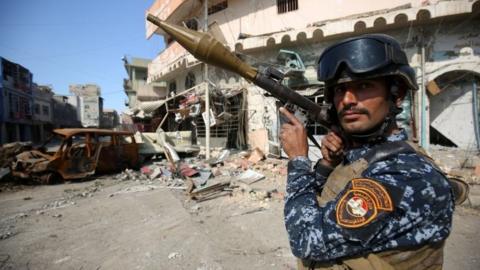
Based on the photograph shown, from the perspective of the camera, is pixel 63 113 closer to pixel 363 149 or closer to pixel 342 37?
pixel 342 37

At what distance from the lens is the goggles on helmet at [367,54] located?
1.02 metres

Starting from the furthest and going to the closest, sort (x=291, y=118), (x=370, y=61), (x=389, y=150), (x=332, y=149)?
(x=291, y=118)
(x=332, y=149)
(x=370, y=61)
(x=389, y=150)

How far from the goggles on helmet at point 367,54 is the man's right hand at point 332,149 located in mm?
309

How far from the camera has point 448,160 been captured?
6.17 m

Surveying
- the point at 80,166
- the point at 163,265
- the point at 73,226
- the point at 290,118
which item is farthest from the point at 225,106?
the point at 290,118

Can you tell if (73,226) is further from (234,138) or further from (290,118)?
(234,138)

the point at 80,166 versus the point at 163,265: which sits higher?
the point at 80,166

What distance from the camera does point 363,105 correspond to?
1.04m

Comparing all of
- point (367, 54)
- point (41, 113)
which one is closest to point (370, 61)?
point (367, 54)

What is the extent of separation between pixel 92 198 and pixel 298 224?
Answer: 19.1 feet

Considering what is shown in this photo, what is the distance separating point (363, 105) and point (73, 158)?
7876 mm

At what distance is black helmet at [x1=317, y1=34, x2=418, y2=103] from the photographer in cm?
102

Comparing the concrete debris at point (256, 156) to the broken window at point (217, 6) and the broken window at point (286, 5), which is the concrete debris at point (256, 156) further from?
the broken window at point (217, 6)

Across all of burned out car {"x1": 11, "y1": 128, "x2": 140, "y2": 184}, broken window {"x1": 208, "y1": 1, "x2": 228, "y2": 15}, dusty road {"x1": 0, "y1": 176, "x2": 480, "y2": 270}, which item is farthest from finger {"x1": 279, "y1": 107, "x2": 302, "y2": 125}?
→ broken window {"x1": 208, "y1": 1, "x2": 228, "y2": 15}
